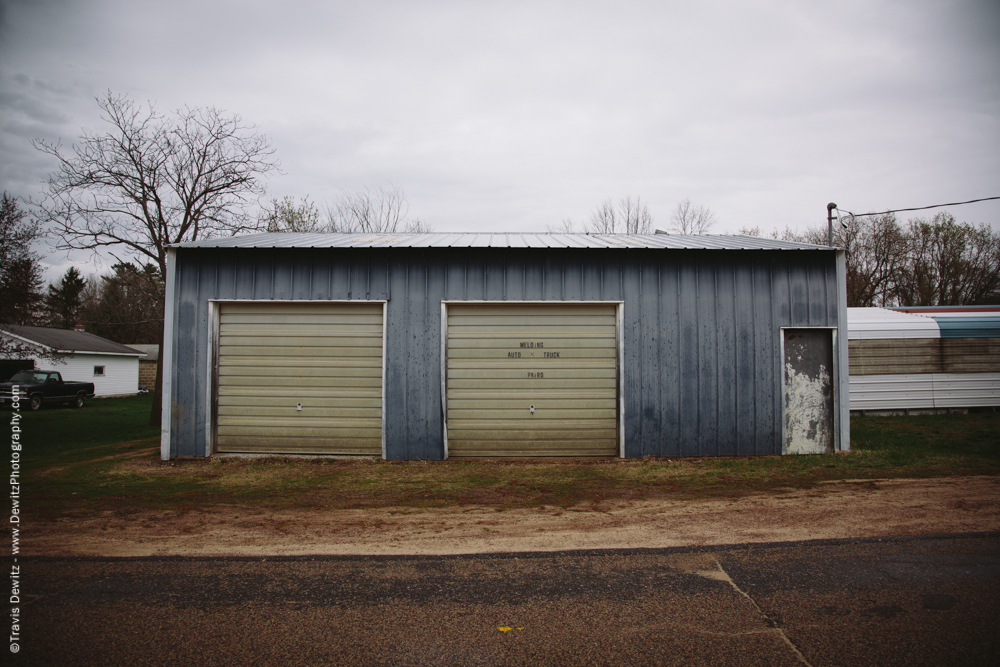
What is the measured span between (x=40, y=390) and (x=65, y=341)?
31.1 ft

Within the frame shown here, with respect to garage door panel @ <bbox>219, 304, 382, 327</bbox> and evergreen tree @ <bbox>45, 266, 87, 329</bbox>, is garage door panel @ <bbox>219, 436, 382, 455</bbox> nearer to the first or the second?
Result: garage door panel @ <bbox>219, 304, 382, 327</bbox>

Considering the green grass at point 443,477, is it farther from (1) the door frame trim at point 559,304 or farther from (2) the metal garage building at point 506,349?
(1) the door frame trim at point 559,304

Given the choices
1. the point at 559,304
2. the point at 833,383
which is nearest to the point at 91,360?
the point at 559,304

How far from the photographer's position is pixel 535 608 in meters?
3.47

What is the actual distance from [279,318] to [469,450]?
4421 mm

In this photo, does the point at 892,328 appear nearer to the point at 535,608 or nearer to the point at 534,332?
the point at 534,332

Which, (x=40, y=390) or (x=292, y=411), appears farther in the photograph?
(x=40, y=390)

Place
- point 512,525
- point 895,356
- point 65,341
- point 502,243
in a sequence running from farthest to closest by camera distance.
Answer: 1. point 65,341
2. point 895,356
3. point 502,243
4. point 512,525

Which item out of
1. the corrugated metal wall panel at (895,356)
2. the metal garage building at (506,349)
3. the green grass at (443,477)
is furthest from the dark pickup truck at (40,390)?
the corrugated metal wall panel at (895,356)

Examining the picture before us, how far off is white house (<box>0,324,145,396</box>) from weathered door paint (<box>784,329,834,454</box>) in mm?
33907

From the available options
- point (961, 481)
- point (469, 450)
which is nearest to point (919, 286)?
point (961, 481)

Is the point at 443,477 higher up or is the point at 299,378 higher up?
the point at 299,378

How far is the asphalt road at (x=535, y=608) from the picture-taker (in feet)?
9.62

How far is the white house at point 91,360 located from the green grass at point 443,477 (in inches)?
919
